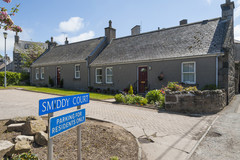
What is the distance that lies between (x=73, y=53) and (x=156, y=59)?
42.6 feet

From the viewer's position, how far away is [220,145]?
4.35 meters

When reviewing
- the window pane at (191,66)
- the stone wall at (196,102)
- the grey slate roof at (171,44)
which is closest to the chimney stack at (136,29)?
the grey slate roof at (171,44)

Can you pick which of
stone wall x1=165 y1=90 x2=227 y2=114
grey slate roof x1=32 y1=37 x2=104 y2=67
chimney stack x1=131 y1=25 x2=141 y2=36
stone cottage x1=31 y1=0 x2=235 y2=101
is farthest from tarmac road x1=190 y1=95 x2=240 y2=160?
chimney stack x1=131 y1=25 x2=141 y2=36

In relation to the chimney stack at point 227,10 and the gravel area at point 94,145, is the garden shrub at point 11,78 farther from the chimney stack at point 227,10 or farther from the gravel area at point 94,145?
the chimney stack at point 227,10

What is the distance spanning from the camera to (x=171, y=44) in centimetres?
1425

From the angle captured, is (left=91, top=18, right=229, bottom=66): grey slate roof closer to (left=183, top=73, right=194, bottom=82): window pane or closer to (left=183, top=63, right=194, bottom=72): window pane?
(left=183, top=63, right=194, bottom=72): window pane

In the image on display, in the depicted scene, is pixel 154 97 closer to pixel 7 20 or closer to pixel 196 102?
pixel 196 102

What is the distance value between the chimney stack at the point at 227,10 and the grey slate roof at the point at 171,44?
50 cm

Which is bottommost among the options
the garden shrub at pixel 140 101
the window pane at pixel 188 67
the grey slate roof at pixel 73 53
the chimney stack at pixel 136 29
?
the garden shrub at pixel 140 101

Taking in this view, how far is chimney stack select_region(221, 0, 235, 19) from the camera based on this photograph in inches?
504

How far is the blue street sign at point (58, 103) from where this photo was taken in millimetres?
2222

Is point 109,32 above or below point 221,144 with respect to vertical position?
above

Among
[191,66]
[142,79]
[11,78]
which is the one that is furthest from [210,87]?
[11,78]

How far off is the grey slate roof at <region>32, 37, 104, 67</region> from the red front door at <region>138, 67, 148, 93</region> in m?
7.67
